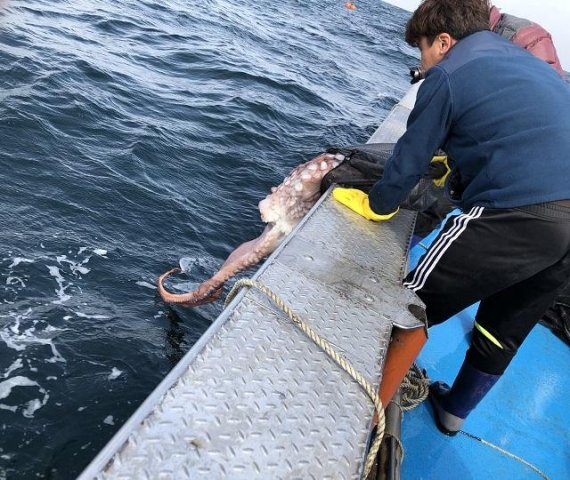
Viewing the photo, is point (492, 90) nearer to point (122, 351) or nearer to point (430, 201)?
point (430, 201)

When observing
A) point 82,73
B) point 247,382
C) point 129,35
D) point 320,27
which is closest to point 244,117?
→ point 82,73

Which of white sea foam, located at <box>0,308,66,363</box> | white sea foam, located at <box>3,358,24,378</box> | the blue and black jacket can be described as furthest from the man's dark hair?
white sea foam, located at <box>3,358,24,378</box>

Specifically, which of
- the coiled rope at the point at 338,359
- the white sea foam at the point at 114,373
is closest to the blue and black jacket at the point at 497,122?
the coiled rope at the point at 338,359

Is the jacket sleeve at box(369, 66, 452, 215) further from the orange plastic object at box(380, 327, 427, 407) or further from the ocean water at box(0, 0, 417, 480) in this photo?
the ocean water at box(0, 0, 417, 480)

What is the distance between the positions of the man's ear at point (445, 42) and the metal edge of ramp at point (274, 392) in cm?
133

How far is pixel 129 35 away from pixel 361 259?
33.7ft

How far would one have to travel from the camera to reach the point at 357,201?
352 cm

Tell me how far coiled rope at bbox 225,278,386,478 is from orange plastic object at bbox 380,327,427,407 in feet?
1.45

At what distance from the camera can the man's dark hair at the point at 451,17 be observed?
2.71 meters

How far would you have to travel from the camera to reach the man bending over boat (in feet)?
7.89

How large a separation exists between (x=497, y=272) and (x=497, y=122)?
738mm

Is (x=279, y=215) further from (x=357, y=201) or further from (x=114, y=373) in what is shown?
(x=114, y=373)

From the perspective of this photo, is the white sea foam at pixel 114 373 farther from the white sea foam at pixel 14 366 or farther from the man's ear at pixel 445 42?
the man's ear at pixel 445 42

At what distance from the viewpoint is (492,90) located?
2.46m
